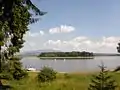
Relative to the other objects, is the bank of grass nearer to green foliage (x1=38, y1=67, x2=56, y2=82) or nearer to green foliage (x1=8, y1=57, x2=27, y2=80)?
green foliage (x1=38, y1=67, x2=56, y2=82)

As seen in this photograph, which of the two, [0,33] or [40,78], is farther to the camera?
[40,78]

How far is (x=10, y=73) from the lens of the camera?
129 ft

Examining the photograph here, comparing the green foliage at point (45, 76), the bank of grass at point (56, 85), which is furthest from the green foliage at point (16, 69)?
the bank of grass at point (56, 85)

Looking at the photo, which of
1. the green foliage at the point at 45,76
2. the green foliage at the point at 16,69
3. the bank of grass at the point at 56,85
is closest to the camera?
the bank of grass at the point at 56,85

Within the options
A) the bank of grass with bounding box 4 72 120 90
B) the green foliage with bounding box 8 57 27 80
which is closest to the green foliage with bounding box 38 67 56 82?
the bank of grass with bounding box 4 72 120 90

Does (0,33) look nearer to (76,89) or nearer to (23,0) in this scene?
(76,89)

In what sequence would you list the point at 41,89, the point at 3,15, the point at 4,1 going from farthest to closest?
the point at 41,89 < the point at 3,15 < the point at 4,1

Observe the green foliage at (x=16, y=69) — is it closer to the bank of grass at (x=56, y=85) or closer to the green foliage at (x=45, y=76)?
the green foliage at (x=45, y=76)

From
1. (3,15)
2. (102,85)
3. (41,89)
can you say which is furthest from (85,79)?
(3,15)

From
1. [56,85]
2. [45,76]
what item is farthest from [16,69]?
[56,85]

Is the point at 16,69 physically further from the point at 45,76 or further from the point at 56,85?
the point at 56,85

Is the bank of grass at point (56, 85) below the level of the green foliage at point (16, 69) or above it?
below

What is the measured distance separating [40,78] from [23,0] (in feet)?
80.0

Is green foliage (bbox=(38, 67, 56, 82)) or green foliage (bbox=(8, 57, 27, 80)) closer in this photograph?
green foliage (bbox=(38, 67, 56, 82))
